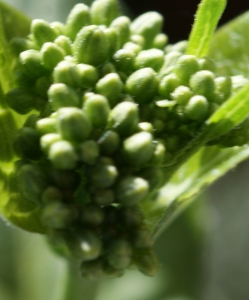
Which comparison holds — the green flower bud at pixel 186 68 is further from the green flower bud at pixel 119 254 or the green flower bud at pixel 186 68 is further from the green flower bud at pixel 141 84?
the green flower bud at pixel 119 254

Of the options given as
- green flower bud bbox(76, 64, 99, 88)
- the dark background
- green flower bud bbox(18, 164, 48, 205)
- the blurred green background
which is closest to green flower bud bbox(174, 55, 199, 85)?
green flower bud bbox(76, 64, 99, 88)

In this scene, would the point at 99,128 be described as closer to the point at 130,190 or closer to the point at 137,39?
the point at 130,190

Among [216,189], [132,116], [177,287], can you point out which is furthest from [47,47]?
[216,189]

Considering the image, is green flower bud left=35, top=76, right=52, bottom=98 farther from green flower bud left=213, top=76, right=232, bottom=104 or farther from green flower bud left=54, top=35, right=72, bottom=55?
green flower bud left=213, top=76, right=232, bottom=104

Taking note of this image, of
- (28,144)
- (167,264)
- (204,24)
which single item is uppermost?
(204,24)

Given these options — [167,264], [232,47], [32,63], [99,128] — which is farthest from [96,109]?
[167,264]

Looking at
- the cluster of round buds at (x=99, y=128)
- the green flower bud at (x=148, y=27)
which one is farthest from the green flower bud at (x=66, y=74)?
the green flower bud at (x=148, y=27)

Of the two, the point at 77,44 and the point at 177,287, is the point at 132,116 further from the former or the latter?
the point at 177,287
